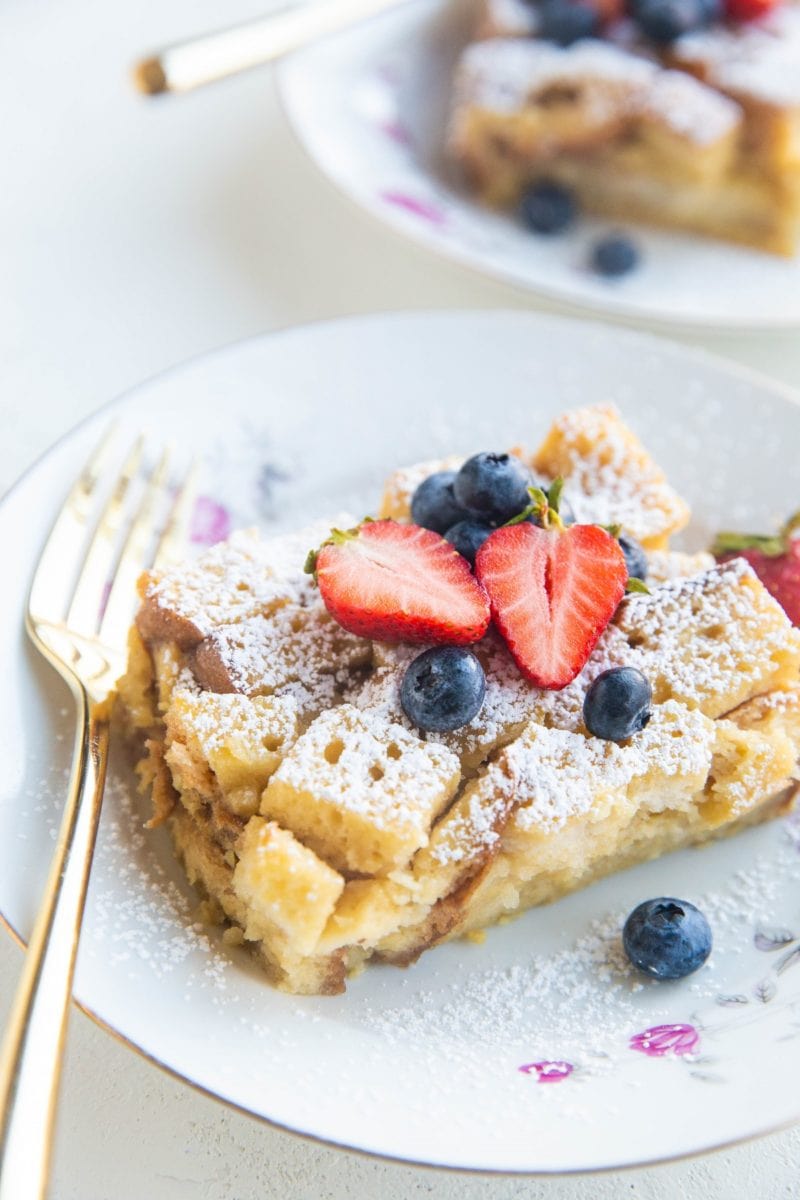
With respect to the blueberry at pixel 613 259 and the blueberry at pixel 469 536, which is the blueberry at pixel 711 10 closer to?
the blueberry at pixel 613 259

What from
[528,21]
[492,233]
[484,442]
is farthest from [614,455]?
[528,21]

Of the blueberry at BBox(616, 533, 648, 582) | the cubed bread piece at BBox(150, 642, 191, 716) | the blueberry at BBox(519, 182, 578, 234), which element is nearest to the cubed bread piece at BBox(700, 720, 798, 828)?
the blueberry at BBox(616, 533, 648, 582)

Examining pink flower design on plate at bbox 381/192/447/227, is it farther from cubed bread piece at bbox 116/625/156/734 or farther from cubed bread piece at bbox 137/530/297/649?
cubed bread piece at bbox 116/625/156/734

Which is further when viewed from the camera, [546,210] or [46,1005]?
[546,210]

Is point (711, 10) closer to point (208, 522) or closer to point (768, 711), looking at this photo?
point (208, 522)

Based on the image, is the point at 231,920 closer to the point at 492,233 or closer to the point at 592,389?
the point at 592,389

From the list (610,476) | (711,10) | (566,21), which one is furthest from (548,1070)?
(711,10)
